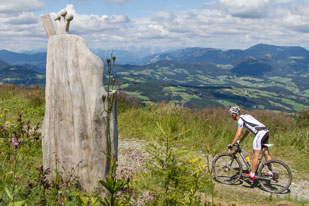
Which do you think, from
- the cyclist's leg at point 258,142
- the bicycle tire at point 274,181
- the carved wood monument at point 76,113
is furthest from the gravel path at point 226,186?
the carved wood monument at point 76,113

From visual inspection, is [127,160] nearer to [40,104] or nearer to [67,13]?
[67,13]

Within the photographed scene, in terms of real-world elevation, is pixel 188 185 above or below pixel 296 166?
above

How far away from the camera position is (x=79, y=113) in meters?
4.61

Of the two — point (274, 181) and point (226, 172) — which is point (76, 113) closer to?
point (226, 172)

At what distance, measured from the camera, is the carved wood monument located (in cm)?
453

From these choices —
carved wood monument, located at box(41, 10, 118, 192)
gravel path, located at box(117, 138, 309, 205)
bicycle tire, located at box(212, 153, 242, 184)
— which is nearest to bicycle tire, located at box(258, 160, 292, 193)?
gravel path, located at box(117, 138, 309, 205)

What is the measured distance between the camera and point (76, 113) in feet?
15.2

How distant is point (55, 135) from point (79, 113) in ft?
2.20

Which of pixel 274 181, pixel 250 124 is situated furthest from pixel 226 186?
pixel 250 124

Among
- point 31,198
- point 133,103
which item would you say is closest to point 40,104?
point 133,103

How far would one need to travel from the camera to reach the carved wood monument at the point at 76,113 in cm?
453

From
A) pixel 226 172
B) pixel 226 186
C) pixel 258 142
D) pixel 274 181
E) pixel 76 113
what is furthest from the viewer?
pixel 226 172

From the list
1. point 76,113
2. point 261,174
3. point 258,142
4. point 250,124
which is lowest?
point 261,174

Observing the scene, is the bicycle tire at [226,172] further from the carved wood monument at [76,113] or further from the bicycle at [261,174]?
the carved wood monument at [76,113]
